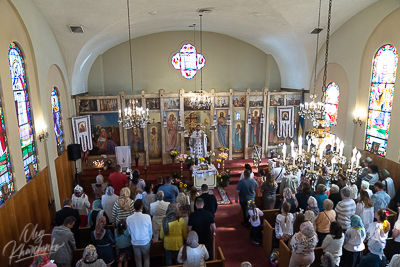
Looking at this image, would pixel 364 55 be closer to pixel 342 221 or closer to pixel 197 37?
pixel 342 221

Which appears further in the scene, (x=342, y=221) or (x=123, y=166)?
(x=123, y=166)

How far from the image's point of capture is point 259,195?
9016mm

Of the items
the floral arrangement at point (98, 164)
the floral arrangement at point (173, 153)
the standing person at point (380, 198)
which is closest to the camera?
the standing person at point (380, 198)

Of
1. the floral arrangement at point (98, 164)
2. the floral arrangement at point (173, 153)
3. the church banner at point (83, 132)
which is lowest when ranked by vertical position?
the floral arrangement at point (98, 164)

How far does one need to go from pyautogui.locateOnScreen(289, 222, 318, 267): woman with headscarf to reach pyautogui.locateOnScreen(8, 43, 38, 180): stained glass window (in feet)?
23.7

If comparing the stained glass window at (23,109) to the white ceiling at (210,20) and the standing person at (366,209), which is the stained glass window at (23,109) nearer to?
the white ceiling at (210,20)

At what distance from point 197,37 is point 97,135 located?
306 inches

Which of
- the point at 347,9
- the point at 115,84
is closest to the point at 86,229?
the point at 115,84

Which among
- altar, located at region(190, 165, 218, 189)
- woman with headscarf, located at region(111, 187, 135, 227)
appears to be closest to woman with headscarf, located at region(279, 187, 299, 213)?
woman with headscarf, located at region(111, 187, 135, 227)

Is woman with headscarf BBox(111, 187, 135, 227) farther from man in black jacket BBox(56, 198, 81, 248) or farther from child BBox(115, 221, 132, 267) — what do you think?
man in black jacket BBox(56, 198, 81, 248)

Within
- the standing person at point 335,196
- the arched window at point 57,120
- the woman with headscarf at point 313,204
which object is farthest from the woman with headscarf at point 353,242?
the arched window at point 57,120

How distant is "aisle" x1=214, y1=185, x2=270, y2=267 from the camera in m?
7.29

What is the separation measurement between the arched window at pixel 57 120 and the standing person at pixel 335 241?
9.53 m

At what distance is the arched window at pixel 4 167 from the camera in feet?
21.0
